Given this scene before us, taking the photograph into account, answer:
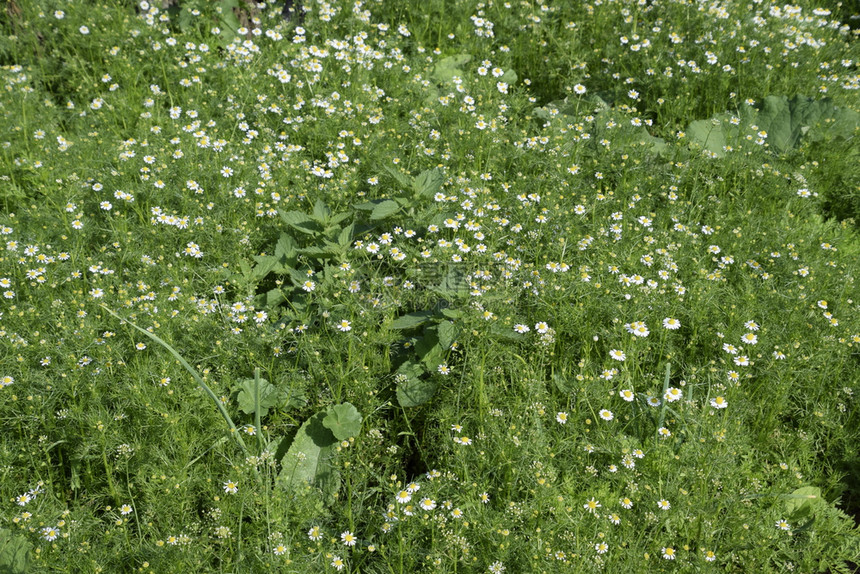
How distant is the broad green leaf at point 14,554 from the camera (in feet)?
8.45

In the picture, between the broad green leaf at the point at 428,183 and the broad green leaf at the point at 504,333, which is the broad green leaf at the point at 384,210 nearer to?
the broad green leaf at the point at 428,183

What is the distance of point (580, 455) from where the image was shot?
307 cm

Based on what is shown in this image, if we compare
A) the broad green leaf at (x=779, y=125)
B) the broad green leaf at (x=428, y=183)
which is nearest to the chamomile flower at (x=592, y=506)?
the broad green leaf at (x=428, y=183)

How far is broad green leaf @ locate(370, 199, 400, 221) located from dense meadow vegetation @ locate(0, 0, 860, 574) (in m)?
0.02

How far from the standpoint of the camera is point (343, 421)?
123 inches

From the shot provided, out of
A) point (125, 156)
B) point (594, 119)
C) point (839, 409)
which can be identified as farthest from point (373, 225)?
point (839, 409)

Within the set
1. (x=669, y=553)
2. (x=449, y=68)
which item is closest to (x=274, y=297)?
(x=669, y=553)

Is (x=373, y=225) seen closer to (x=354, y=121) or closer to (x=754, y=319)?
(x=354, y=121)

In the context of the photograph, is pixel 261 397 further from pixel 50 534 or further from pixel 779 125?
pixel 779 125

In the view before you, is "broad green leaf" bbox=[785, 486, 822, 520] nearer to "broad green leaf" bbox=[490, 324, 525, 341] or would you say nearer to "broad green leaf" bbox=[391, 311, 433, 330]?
"broad green leaf" bbox=[490, 324, 525, 341]

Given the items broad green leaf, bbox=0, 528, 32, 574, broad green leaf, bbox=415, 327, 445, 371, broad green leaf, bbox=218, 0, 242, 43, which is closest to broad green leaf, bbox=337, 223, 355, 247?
broad green leaf, bbox=415, 327, 445, 371

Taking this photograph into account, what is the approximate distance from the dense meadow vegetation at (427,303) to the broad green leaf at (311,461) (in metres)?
0.02

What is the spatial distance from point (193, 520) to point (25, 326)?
1.38 meters

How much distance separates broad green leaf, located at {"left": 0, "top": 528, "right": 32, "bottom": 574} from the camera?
2.58 meters
